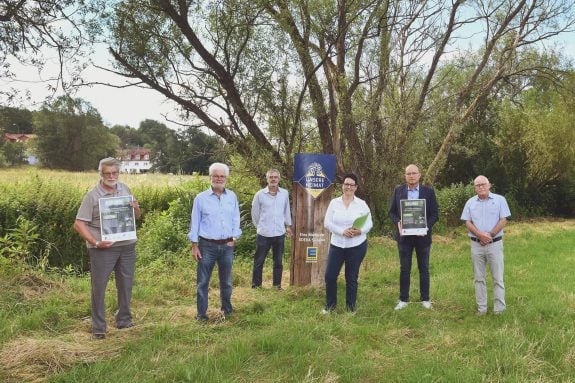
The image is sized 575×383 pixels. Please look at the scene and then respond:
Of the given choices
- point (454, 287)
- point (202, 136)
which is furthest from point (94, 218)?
point (202, 136)

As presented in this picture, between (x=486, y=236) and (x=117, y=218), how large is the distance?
4155 mm

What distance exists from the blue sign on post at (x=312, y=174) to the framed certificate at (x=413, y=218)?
1652mm

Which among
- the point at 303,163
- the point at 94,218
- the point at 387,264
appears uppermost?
the point at 303,163

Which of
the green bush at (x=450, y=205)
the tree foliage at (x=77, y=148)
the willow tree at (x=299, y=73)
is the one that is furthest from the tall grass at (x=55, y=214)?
the tree foliage at (x=77, y=148)

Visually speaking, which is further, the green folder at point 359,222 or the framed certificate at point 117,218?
the green folder at point 359,222

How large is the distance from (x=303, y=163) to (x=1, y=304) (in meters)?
4.39

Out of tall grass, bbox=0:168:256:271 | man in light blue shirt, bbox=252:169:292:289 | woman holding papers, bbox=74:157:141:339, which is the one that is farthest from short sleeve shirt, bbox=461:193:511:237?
tall grass, bbox=0:168:256:271

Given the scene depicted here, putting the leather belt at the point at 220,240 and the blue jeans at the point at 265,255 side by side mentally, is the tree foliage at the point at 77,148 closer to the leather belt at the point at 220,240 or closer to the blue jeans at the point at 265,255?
the blue jeans at the point at 265,255

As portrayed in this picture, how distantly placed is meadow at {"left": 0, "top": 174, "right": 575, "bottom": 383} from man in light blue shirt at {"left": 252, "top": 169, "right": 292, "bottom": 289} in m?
0.39

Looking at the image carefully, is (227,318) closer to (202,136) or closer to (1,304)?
(1,304)

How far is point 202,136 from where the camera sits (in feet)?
39.1

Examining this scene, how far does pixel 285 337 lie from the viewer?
470 cm

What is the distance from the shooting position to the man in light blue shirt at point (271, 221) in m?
7.46

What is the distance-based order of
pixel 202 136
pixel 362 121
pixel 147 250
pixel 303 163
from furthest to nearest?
pixel 362 121
pixel 202 136
pixel 147 250
pixel 303 163
